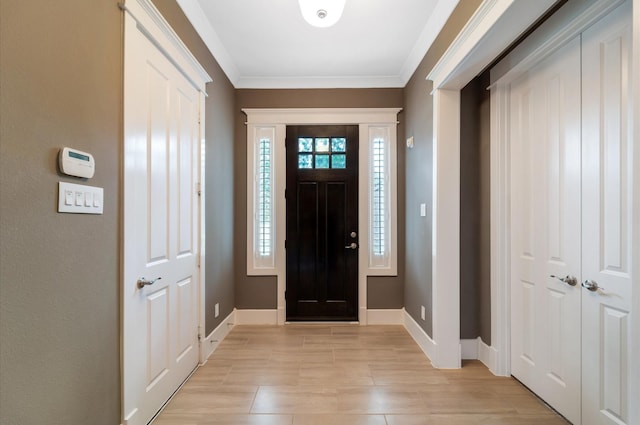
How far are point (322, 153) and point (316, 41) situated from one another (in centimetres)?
123

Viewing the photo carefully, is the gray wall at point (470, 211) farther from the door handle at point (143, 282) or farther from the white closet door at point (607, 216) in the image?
the door handle at point (143, 282)

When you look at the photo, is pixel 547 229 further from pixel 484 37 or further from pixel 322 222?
pixel 322 222

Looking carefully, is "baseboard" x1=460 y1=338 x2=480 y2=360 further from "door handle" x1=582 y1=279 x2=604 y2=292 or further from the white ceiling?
the white ceiling

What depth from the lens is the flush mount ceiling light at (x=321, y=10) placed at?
1.93 meters

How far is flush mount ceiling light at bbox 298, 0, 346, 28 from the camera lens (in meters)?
1.93

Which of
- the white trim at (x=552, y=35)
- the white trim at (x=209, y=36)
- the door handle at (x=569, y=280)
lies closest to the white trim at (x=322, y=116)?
the white trim at (x=209, y=36)

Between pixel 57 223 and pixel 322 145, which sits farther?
pixel 322 145

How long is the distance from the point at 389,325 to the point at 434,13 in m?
3.12

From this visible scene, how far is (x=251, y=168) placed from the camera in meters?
3.75

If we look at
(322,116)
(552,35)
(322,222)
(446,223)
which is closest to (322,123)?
(322,116)

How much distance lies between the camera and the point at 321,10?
6.44 feet

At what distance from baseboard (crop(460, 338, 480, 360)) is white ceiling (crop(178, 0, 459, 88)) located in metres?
2.65

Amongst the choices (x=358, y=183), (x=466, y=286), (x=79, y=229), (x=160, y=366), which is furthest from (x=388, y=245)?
(x=79, y=229)

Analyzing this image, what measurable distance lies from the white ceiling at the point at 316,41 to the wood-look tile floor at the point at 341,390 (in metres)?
2.76
